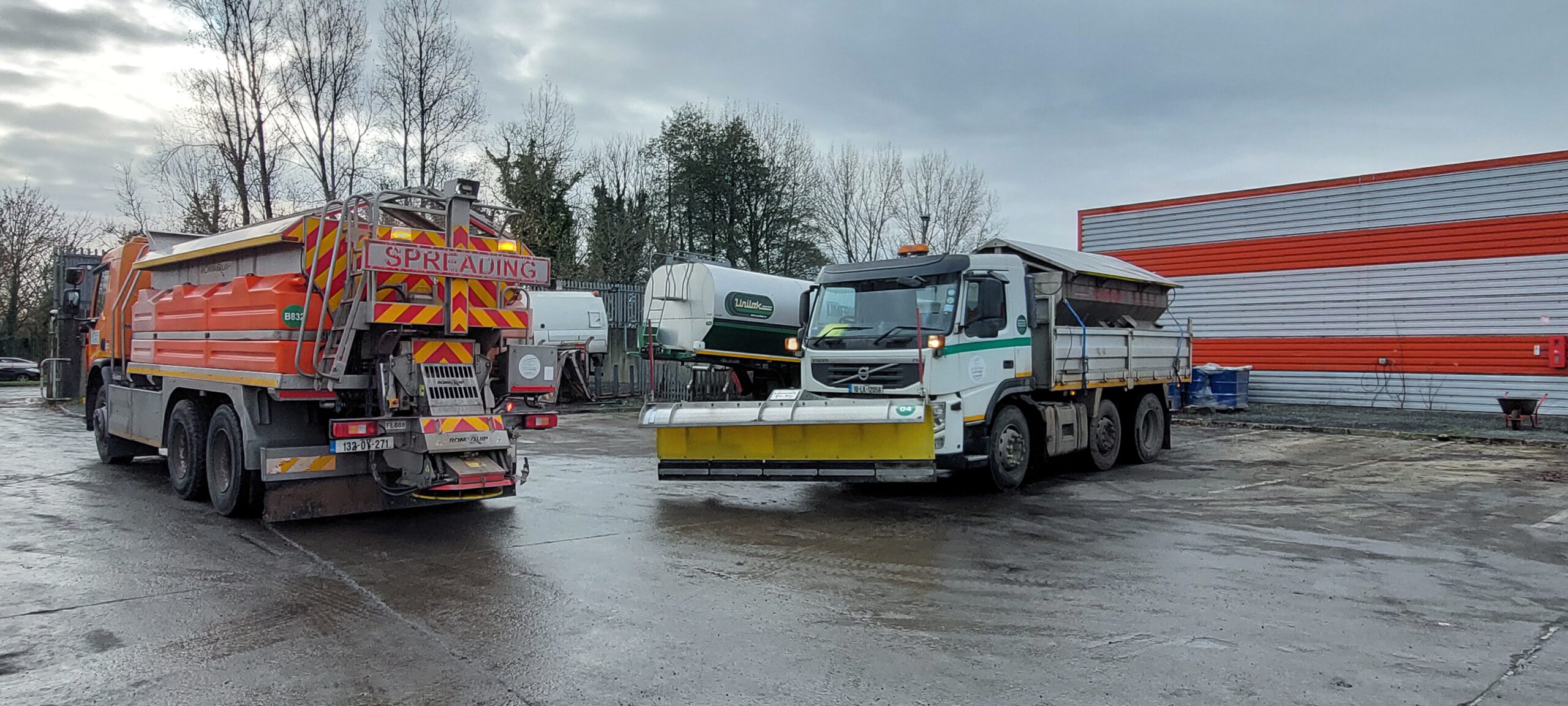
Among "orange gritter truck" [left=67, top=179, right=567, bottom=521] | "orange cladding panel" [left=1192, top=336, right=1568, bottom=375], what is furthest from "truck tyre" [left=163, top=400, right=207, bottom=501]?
"orange cladding panel" [left=1192, top=336, right=1568, bottom=375]

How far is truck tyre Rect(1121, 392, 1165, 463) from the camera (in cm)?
1355

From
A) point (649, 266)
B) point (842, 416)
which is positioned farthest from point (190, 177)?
point (842, 416)

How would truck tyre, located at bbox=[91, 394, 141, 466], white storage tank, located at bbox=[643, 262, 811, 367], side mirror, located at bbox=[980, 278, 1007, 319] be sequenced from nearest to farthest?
side mirror, located at bbox=[980, 278, 1007, 319], truck tyre, located at bbox=[91, 394, 141, 466], white storage tank, located at bbox=[643, 262, 811, 367]

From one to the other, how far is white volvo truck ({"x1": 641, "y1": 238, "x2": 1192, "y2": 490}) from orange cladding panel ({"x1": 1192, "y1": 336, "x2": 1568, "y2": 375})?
464 inches

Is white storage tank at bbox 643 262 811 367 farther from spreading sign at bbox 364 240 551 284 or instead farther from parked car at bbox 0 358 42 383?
parked car at bbox 0 358 42 383

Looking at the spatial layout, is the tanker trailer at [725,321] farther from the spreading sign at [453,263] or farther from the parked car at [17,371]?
the parked car at [17,371]

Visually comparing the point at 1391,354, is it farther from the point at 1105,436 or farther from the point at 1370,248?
the point at 1105,436

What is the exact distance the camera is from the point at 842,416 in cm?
941

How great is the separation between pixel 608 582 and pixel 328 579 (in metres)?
1.89

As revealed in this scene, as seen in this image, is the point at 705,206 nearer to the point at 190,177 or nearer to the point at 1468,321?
the point at 190,177

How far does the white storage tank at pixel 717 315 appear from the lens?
782 inches

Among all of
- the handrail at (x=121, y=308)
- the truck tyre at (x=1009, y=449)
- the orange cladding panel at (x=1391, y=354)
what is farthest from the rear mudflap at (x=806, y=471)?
the orange cladding panel at (x=1391, y=354)

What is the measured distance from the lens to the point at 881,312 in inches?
419

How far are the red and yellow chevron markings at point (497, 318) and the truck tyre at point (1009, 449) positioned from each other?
5.00m
